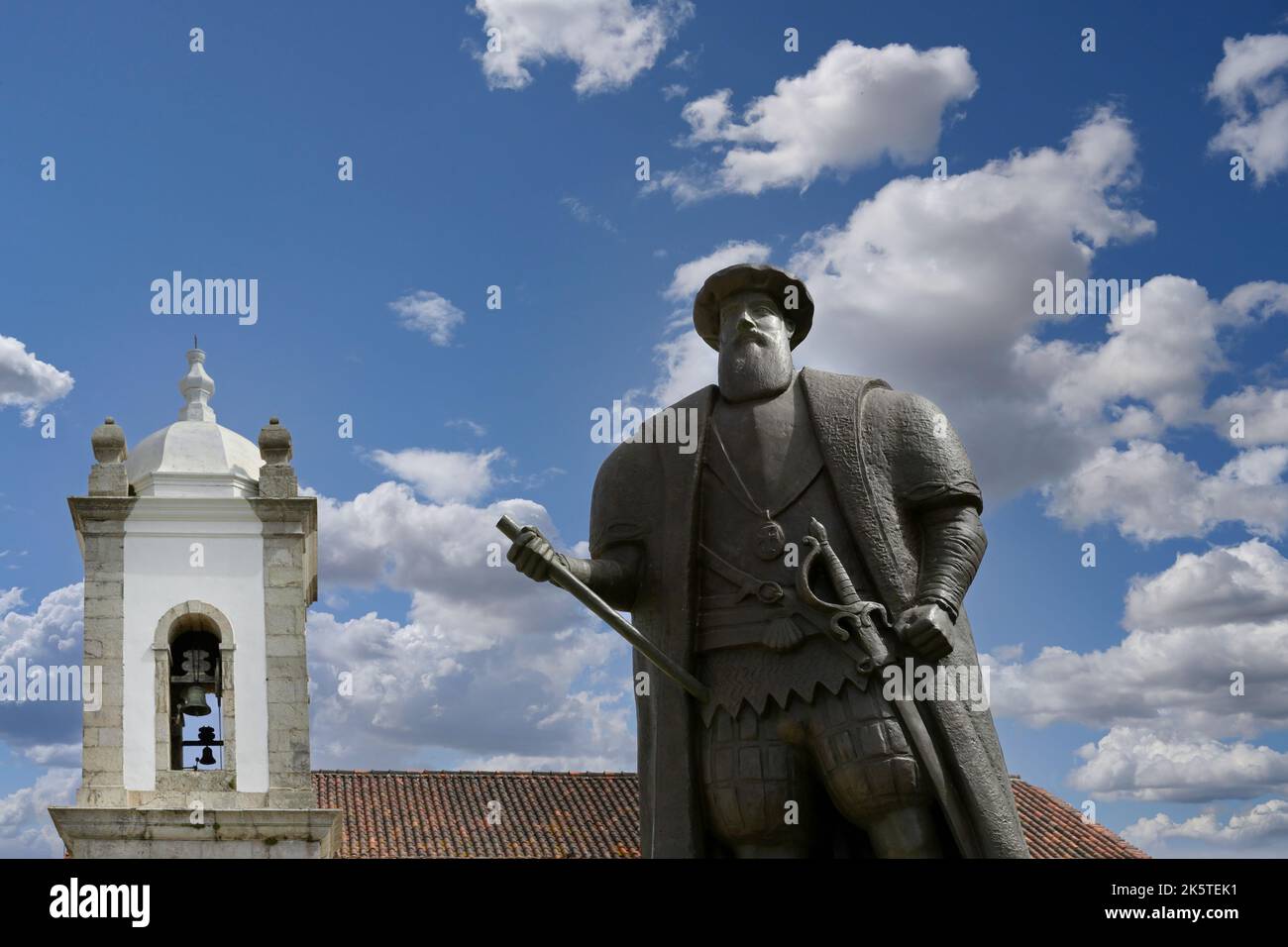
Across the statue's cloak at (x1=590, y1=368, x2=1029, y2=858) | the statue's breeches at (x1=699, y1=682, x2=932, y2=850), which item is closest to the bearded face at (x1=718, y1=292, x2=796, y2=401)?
the statue's cloak at (x1=590, y1=368, x2=1029, y2=858)

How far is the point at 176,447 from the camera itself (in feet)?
105

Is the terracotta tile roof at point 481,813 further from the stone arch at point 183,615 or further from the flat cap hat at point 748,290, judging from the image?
the flat cap hat at point 748,290

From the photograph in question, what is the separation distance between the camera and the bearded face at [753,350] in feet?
22.9

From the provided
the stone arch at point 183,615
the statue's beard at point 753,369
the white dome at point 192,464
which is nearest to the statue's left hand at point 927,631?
the statue's beard at point 753,369

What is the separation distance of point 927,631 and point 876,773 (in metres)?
0.50

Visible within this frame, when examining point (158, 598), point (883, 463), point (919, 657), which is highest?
point (158, 598)

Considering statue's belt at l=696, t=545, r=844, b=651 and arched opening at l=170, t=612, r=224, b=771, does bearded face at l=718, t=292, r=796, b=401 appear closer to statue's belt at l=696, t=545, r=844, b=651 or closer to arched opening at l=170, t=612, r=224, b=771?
statue's belt at l=696, t=545, r=844, b=651

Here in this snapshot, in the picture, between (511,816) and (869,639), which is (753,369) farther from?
(511,816)

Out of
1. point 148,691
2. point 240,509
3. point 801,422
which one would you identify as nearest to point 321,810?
point 148,691

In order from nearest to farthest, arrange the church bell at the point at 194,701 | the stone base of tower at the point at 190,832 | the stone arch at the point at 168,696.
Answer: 1. the stone base of tower at the point at 190,832
2. the stone arch at the point at 168,696
3. the church bell at the point at 194,701

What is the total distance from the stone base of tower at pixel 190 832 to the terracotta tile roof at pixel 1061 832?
39.4 ft

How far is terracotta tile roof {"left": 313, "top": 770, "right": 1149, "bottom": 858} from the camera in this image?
32.9 meters
